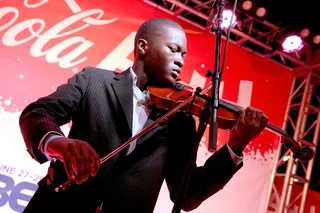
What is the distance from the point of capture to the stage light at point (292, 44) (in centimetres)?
551

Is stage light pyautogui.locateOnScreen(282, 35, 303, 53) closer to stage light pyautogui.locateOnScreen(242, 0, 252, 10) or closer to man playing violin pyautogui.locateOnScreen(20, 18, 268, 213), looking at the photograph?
stage light pyautogui.locateOnScreen(242, 0, 252, 10)

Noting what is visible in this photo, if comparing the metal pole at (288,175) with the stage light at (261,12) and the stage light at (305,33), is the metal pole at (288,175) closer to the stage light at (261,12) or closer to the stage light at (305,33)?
the stage light at (305,33)

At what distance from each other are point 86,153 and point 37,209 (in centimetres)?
56

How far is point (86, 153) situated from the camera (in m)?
1.41

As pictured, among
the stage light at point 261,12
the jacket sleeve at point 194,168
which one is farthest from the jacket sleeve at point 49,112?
the stage light at point 261,12

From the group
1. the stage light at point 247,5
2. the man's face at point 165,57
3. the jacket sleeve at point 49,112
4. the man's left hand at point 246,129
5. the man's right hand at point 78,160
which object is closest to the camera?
the man's right hand at point 78,160

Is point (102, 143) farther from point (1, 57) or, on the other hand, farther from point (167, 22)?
point (1, 57)

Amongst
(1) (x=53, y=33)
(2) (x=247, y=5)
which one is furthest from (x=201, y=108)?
(2) (x=247, y=5)

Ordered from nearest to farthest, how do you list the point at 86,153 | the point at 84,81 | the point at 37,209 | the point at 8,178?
the point at 86,153 → the point at 37,209 → the point at 84,81 → the point at 8,178

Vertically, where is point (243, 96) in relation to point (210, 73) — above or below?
below

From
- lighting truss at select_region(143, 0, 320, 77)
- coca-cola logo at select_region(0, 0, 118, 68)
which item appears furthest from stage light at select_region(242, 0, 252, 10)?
coca-cola logo at select_region(0, 0, 118, 68)

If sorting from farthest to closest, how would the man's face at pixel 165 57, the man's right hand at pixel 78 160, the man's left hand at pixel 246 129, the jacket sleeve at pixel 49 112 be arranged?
1. the man's face at pixel 165 57
2. the man's left hand at pixel 246 129
3. the jacket sleeve at pixel 49 112
4. the man's right hand at pixel 78 160

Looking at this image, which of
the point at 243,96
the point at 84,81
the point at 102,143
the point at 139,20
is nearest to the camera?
the point at 102,143

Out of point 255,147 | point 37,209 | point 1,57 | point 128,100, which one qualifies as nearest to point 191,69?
point 255,147
